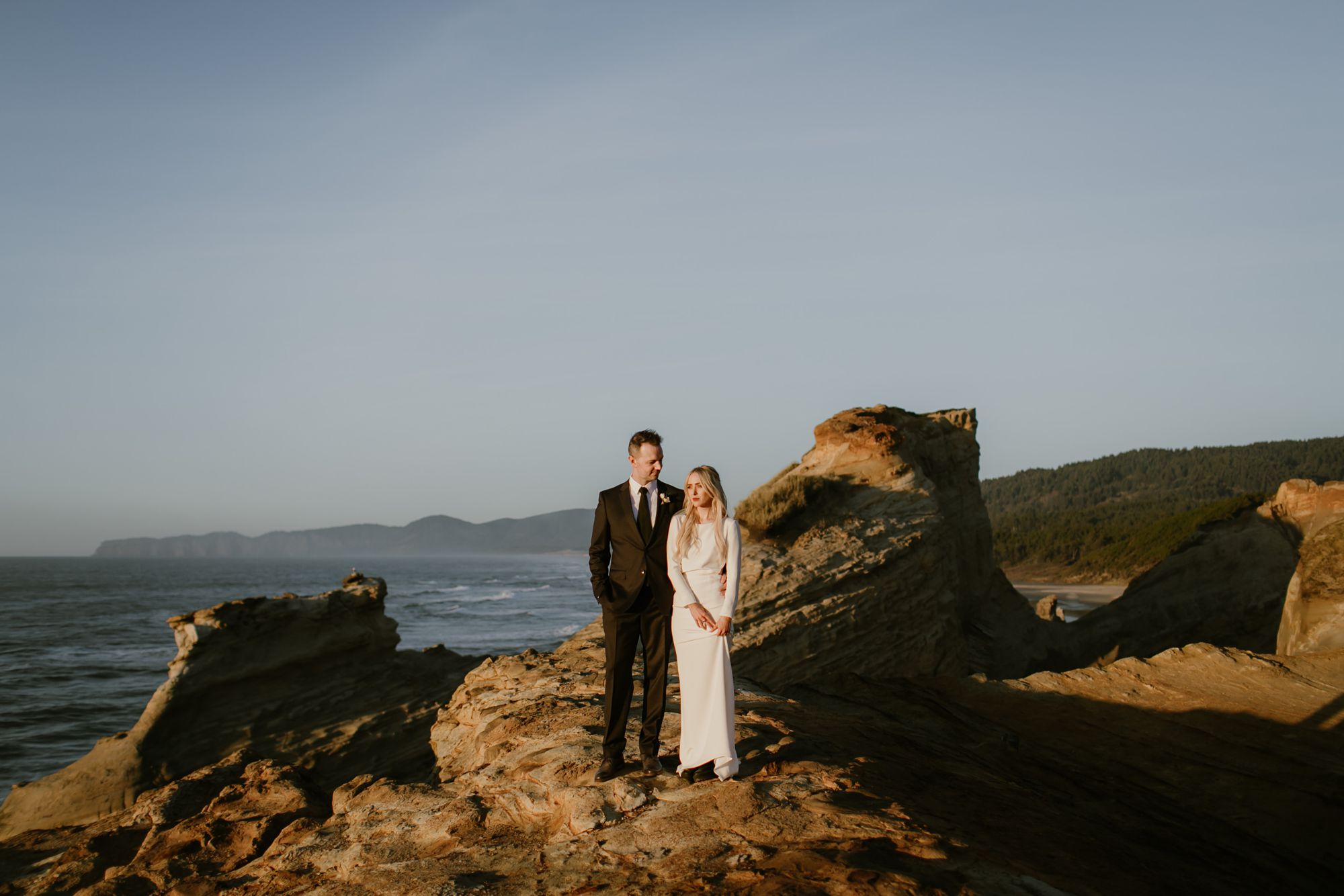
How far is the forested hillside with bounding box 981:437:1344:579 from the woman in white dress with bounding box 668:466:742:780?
127 ft

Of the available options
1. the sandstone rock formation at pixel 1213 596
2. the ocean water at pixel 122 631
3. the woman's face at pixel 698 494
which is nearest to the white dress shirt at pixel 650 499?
the woman's face at pixel 698 494

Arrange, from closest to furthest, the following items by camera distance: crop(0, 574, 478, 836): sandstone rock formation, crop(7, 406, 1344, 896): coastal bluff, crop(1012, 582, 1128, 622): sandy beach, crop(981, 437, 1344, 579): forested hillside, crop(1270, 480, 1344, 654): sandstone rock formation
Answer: crop(7, 406, 1344, 896): coastal bluff < crop(1270, 480, 1344, 654): sandstone rock formation < crop(0, 574, 478, 836): sandstone rock formation < crop(1012, 582, 1128, 622): sandy beach < crop(981, 437, 1344, 579): forested hillside

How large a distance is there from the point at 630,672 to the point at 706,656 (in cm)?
58

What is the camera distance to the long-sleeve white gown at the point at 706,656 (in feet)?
16.3

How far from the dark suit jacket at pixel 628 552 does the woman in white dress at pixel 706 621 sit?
14cm

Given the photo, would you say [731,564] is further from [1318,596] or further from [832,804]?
[1318,596]

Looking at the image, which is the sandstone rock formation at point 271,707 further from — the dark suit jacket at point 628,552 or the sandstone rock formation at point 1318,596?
the sandstone rock formation at point 1318,596

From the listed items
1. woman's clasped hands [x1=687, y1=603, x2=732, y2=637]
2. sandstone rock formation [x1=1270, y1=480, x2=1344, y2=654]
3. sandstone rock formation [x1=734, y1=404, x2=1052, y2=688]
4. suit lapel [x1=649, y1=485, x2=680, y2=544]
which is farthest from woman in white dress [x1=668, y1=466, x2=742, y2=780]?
sandstone rock formation [x1=1270, y1=480, x2=1344, y2=654]

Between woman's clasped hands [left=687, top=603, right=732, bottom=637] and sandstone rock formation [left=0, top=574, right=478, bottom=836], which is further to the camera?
sandstone rock formation [left=0, top=574, right=478, bottom=836]

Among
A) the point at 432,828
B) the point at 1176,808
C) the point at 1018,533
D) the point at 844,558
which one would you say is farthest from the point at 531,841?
the point at 1018,533

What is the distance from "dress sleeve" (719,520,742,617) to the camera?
502 cm

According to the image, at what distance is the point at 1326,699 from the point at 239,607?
14.6 metres

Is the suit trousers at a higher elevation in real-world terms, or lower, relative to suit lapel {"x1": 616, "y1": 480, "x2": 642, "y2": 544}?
lower

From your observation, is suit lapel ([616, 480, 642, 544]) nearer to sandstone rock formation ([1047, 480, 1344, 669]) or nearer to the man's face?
the man's face
